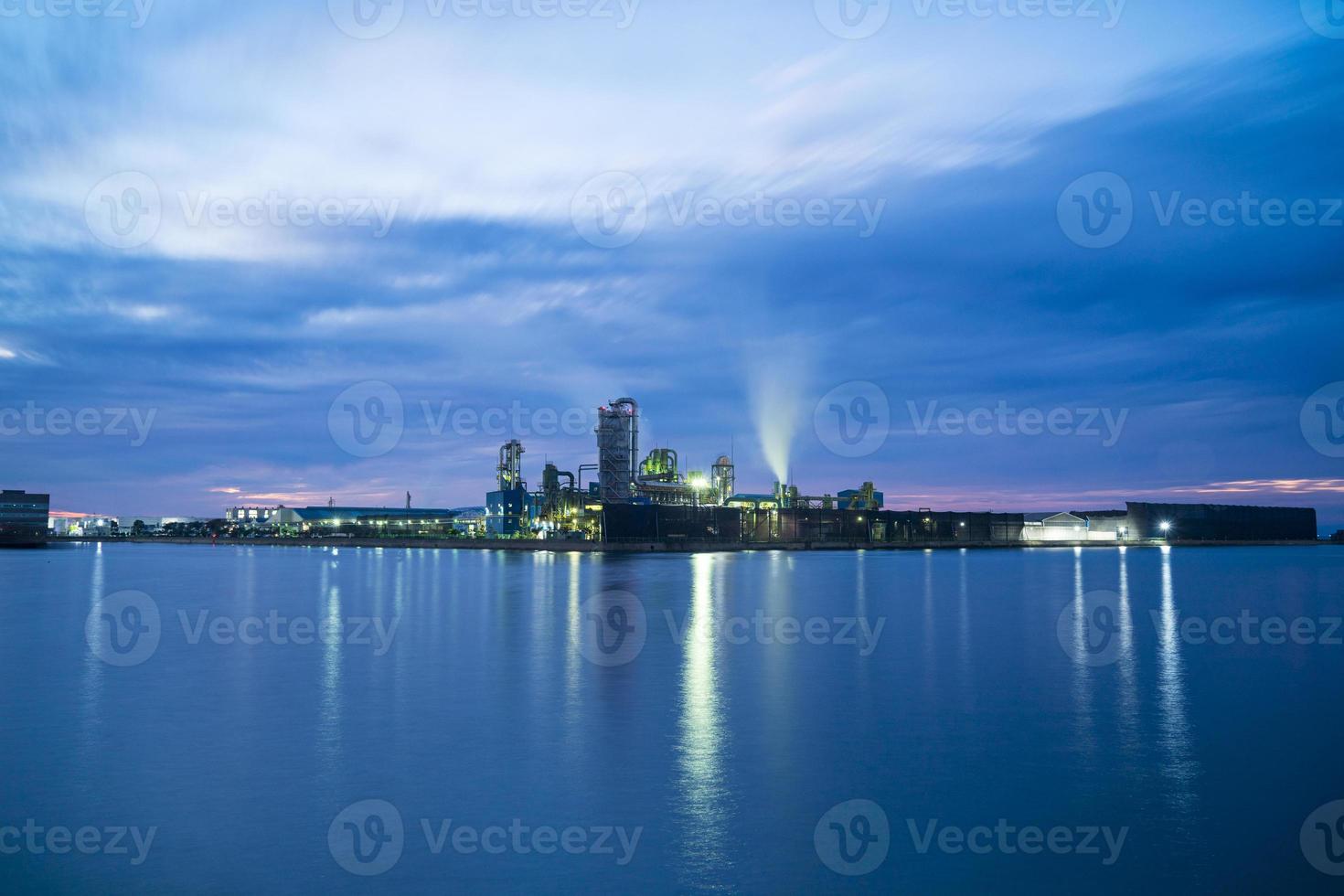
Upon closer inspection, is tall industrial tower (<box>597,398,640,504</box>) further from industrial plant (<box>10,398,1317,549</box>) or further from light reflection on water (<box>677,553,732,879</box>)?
light reflection on water (<box>677,553,732,879</box>)

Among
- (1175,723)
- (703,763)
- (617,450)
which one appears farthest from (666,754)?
(617,450)

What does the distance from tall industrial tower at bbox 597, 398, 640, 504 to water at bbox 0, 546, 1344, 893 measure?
310ft

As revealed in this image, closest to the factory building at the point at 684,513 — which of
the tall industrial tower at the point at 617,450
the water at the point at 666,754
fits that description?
the tall industrial tower at the point at 617,450

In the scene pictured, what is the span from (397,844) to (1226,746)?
17.0m

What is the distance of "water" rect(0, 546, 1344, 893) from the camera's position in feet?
39.6

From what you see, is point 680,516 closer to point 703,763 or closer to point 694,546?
point 694,546

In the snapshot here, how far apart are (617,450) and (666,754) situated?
116848 millimetres

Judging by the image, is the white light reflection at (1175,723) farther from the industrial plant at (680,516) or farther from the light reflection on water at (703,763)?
the industrial plant at (680,516)

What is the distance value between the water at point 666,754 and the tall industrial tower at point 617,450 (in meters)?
94.4

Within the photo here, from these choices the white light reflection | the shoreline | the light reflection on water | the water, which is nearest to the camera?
the water

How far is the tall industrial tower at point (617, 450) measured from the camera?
440 feet

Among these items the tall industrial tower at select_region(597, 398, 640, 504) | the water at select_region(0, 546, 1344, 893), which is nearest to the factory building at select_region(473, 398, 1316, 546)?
the tall industrial tower at select_region(597, 398, 640, 504)

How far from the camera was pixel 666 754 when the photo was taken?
58.1 feet

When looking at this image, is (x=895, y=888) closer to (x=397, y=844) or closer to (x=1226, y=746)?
(x=397, y=844)
